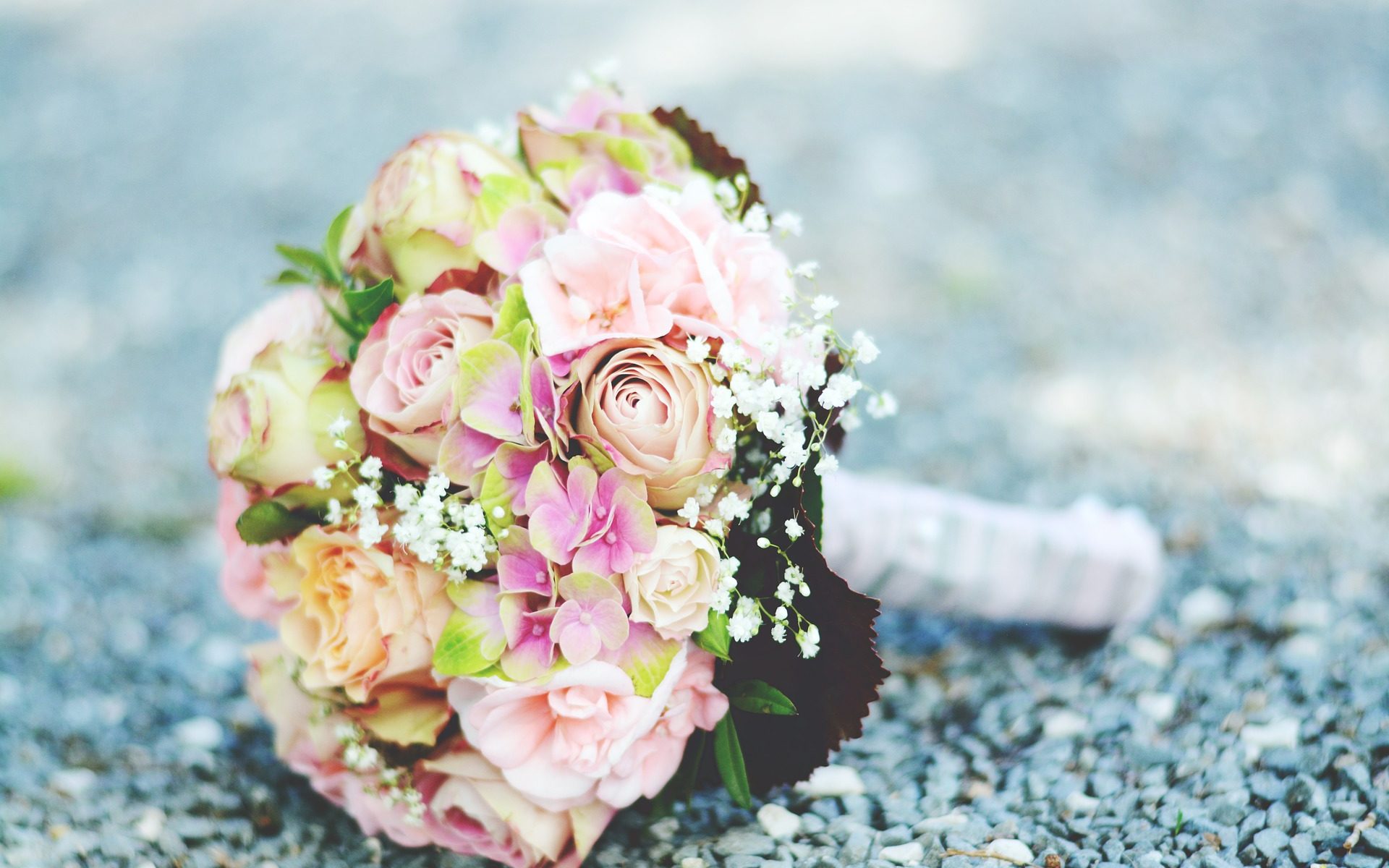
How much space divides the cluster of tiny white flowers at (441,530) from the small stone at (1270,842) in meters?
1.21

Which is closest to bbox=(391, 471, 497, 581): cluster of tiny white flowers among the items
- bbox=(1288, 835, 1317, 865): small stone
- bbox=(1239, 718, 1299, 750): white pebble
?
bbox=(1288, 835, 1317, 865): small stone

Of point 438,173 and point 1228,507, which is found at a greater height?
point 1228,507

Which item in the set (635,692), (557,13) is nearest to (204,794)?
(635,692)

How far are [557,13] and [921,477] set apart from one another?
13.8 ft

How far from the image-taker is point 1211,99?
4.86m

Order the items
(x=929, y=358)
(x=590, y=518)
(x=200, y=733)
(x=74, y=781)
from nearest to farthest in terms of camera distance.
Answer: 1. (x=590, y=518)
2. (x=74, y=781)
3. (x=200, y=733)
4. (x=929, y=358)

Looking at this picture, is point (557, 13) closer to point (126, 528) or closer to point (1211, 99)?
point (1211, 99)

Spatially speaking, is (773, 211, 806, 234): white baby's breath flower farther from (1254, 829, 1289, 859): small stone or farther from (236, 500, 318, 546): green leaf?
(1254, 829, 1289, 859): small stone

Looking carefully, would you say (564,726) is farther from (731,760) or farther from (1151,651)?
(1151,651)

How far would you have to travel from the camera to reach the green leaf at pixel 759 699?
155cm

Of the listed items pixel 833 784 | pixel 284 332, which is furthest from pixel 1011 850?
pixel 284 332

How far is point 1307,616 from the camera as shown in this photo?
225 cm

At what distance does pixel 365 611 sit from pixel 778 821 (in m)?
0.75

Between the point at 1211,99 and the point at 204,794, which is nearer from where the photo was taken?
the point at 204,794
